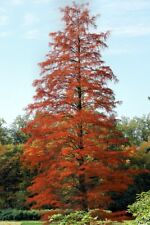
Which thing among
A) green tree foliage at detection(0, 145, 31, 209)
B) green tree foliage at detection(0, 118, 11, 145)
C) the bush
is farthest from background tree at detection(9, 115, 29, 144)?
the bush

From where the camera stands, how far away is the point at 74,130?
20.4 metres

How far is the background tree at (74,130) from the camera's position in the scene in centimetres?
1984

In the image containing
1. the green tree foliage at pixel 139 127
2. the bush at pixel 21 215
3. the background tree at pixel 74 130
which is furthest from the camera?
the green tree foliage at pixel 139 127

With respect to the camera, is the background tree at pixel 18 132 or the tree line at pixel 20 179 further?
the background tree at pixel 18 132

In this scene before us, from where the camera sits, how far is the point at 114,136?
20.9m

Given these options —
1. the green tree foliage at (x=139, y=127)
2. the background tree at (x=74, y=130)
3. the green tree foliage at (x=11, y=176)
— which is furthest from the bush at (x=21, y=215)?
the green tree foliage at (x=139, y=127)

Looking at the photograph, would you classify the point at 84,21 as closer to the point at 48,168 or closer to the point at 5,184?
the point at 48,168

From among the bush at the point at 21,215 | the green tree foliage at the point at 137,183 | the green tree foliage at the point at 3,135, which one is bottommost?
the bush at the point at 21,215

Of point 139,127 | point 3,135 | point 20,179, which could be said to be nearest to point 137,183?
point 20,179

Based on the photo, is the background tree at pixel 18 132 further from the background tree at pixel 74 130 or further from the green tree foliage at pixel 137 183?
the background tree at pixel 74 130

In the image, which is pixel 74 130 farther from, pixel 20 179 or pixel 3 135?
pixel 3 135

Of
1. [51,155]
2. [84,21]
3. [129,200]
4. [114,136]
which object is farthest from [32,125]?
[129,200]

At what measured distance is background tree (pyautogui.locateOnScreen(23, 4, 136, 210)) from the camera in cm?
1984

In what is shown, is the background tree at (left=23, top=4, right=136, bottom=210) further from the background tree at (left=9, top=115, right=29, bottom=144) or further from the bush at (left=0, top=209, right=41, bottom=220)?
the background tree at (left=9, top=115, right=29, bottom=144)
